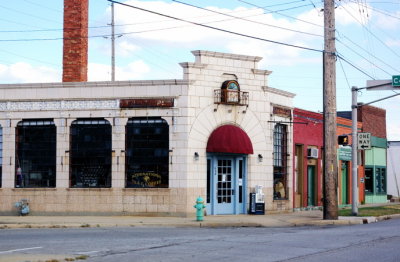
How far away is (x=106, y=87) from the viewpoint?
27.8 m

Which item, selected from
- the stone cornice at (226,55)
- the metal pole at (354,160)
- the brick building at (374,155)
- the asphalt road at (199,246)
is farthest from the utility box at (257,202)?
the brick building at (374,155)

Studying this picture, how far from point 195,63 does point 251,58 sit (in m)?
3.05

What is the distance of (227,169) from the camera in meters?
28.7

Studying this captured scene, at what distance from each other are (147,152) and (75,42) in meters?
6.12

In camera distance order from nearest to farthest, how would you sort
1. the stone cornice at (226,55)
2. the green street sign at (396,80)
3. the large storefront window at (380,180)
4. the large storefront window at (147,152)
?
1. the large storefront window at (147,152)
2. the stone cornice at (226,55)
3. the green street sign at (396,80)
4. the large storefront window at (380,180)

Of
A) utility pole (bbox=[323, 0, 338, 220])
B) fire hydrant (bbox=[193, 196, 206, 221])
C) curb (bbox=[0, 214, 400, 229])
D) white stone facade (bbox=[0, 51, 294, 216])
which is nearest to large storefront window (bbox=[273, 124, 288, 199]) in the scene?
white stone facade (bbox=[0, 51, 294, 216])

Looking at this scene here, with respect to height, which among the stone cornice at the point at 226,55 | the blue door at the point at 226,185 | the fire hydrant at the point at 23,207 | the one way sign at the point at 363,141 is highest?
the stone cornice at the point at 226,55

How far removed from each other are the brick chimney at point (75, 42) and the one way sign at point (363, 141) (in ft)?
41.3

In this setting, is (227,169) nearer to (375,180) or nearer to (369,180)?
(369,180)

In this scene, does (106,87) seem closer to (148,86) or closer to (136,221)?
(148,86)

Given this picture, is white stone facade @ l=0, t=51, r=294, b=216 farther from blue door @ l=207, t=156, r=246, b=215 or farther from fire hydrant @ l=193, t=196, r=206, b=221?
fire hydrant @ l=193, t=196, r=206, b=221

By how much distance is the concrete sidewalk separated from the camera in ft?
76.9

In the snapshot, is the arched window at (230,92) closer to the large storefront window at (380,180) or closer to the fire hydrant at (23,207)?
the fire hydrant at (23,207)

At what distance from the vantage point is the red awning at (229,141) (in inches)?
1086
